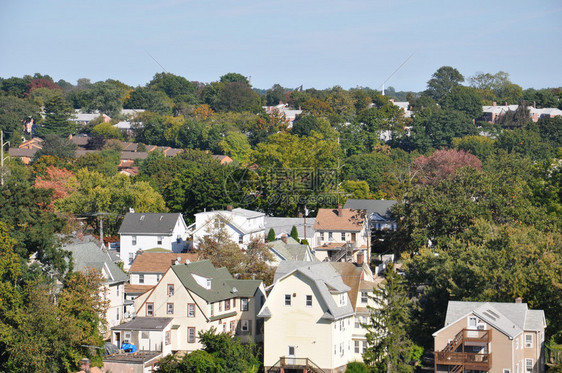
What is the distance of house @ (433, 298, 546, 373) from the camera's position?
61219mm

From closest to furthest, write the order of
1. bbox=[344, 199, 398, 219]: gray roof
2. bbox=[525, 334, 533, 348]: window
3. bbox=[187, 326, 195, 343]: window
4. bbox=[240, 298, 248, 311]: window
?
bbox=[525, 334, 533, 348]: window → bbox=[187, 326, 195, 343]: window → bbox=[240, 298, 248, 311]: window → bbox=[344, 199, 398, 219]: gray roof

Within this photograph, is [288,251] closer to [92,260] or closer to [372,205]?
[92,260]

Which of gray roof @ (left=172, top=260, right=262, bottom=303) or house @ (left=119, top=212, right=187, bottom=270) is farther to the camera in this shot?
house @ (left=119, top=212, right=187, bottom=270)

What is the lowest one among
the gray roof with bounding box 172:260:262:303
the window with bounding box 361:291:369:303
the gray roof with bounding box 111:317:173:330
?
the gray roof with bounding box 111:317:173:330

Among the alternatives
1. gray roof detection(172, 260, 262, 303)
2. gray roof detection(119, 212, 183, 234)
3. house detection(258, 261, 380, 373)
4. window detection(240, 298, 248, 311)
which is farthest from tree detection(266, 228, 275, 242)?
house detection(258, 261, 380, 373)

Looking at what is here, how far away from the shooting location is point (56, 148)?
6594 inches

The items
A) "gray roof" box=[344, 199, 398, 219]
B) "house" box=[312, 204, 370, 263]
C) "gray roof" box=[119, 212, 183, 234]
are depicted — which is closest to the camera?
"gray roof" box=[119, 212, 183, 234]

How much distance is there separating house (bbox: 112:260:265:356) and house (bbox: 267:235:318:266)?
10220mm

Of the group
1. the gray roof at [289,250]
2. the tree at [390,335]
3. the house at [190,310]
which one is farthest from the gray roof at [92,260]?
the tree at [390,335]

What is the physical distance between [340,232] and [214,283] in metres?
27.6

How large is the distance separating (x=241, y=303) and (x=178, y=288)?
492 centimetres

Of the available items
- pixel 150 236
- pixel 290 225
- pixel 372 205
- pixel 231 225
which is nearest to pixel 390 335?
pixel 231 225

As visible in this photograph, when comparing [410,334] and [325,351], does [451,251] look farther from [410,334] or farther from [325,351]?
[325,351]

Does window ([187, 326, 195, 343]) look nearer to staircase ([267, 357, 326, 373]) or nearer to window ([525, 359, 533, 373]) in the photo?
staircase ([267, 357, 326, 373])
